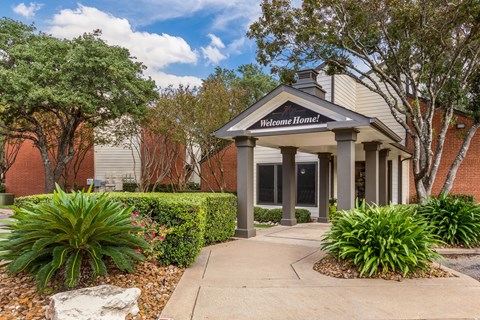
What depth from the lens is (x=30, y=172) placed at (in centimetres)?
2583

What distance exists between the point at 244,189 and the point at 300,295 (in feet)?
15.8

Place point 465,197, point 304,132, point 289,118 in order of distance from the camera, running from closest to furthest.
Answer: point 304,132, point 289,118, point 465,197

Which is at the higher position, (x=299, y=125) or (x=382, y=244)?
(x=299, y=125)

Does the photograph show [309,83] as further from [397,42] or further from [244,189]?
[244,189]

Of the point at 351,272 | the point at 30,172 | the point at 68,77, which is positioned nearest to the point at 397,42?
the point at 351,272

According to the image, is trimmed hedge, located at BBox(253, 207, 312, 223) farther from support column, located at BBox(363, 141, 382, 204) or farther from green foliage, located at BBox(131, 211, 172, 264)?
green foliage, located at BBox(131, 211, 172, 264)

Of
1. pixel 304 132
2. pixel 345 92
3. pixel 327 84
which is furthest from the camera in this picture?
pixel 345 92

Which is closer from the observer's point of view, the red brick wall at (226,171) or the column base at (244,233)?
the column base at (244,233)

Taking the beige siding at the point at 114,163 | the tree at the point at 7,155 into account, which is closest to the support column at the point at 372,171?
the beige siding at the point at 114,163

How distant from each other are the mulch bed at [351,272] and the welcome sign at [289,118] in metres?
3.55

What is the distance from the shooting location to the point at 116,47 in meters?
17.0

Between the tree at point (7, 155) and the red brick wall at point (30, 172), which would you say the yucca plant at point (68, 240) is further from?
the tree at point (7, 155)

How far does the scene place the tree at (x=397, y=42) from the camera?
9.33 metres

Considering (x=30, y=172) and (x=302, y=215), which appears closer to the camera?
(x=302, y=215)
